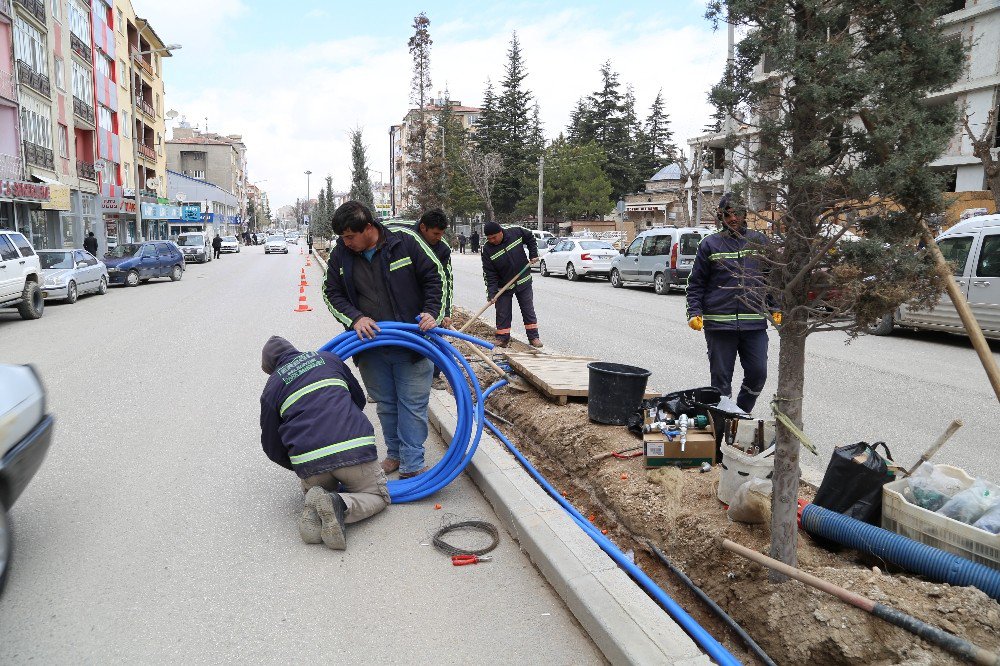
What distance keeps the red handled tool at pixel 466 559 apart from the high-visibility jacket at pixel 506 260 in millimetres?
Answer: 5885

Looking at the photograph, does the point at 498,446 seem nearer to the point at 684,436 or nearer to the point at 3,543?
the point at 684,436

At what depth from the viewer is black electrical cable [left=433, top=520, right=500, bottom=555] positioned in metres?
3.88

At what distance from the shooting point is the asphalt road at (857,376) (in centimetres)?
600

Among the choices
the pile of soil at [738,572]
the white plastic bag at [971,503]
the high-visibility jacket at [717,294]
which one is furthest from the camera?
the high-visibility jacket at [717,294]

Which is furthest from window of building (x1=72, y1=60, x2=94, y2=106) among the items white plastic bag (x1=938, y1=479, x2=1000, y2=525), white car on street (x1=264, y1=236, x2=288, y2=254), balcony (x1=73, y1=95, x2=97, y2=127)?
white plastic bag (x1=938, y1=479, x2=1000, y2=525)

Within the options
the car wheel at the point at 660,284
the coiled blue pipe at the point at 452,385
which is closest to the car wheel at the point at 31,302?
the coiled blue pipe at the point at 452,385

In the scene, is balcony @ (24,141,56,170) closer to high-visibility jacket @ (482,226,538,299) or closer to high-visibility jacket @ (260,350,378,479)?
high-visibility jacket @ (482,226,538,299)

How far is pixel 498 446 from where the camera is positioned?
5.34 m

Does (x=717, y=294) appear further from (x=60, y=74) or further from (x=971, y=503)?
(x=60, y=74)

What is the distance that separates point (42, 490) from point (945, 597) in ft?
17.4

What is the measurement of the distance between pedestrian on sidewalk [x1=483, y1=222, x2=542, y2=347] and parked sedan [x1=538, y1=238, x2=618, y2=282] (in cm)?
1522

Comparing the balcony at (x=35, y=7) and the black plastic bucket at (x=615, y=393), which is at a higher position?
the balcony at (x=35, y=7)

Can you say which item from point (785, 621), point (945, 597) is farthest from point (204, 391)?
point (945, 597)

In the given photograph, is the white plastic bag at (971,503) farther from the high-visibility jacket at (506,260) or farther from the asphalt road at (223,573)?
the high-visibility jacket at (506,260)
